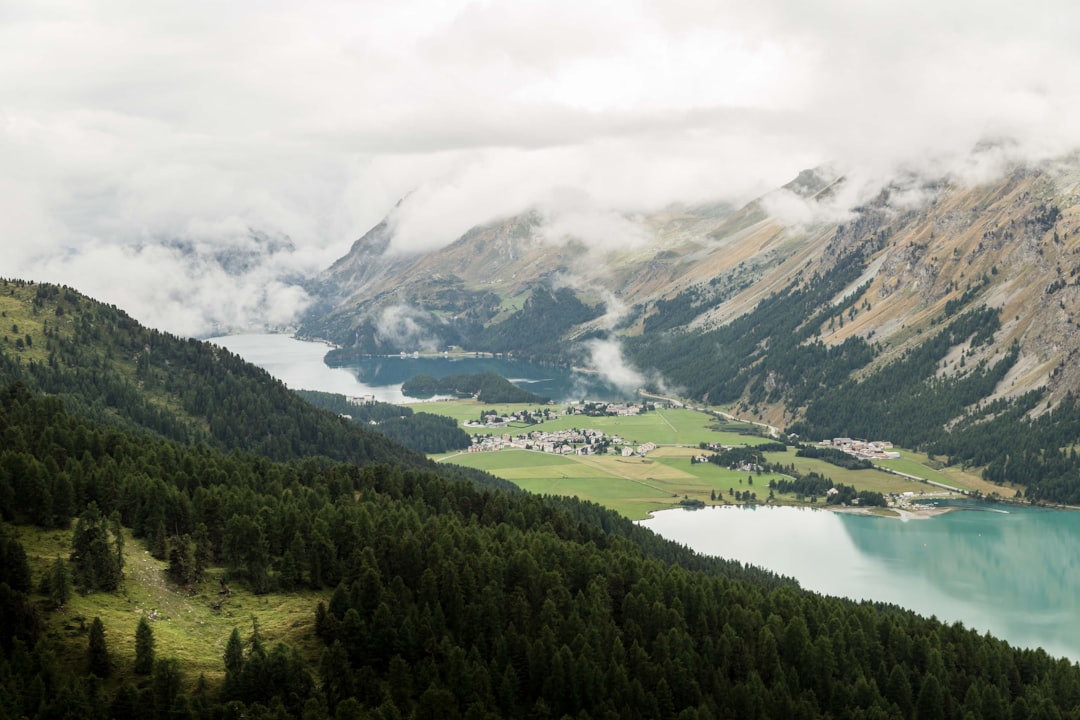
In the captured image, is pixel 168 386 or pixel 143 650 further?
pixel 168 386

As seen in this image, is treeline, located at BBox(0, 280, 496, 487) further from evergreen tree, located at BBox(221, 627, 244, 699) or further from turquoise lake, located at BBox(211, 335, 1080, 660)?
evergreen tree, located at BBox(221, 627, 244, 699)

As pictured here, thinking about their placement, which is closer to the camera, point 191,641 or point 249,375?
point 191,641

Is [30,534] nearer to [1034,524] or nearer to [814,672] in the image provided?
[814,672]

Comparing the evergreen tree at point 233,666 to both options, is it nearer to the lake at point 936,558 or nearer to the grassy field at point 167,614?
the grassy field at point 167,614

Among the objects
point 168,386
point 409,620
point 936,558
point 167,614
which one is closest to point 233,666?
point 167,614

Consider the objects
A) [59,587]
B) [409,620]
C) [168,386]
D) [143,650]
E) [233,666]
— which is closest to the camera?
[143,650]

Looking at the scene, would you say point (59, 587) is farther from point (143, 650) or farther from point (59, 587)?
point (143, 650)

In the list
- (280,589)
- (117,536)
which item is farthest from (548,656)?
(117,536)

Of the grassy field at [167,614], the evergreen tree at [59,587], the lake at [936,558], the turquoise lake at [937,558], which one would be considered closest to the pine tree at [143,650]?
the grassy field at [167,614]
